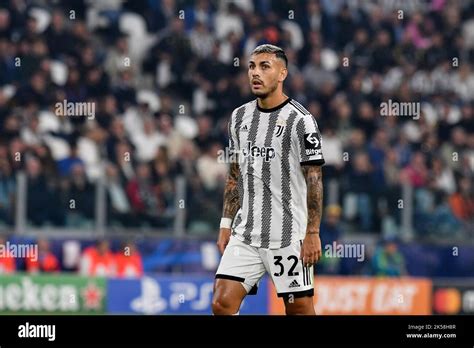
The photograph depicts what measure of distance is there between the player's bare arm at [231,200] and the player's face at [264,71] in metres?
0.61

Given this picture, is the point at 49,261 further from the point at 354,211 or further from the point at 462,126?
the point at 462,126

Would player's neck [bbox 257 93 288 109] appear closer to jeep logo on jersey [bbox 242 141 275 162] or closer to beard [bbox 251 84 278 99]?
beard [bbox 251 84 278 99]

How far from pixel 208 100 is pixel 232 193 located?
9.74 metres

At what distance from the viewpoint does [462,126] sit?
19.3 m

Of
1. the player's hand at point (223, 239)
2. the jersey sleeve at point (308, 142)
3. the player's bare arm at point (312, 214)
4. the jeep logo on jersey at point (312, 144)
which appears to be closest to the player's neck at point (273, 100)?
the jersey sleeve at point (308, 142)

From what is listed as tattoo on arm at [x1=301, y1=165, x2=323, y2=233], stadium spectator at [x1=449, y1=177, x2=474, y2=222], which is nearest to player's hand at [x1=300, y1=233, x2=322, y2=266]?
tattoo on arm at [x1=301, y1=165, x2=323, y2=233]

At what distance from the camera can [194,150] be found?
56.4 ft

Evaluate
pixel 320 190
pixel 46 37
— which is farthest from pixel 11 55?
pixel 320 190

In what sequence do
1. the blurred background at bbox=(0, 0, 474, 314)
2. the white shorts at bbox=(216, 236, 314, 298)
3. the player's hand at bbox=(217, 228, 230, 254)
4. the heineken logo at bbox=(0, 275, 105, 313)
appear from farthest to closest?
the blurred background at bbox=(0, 0, 474, 314) < the heineken logo at bbox=(0, 275, 105, 313) < the player's hand at bbox=(217, 228, 230, 254) < the white shorts at bbox=(216, 236, 314, 298)

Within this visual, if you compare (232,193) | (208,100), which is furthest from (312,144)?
(208,100)

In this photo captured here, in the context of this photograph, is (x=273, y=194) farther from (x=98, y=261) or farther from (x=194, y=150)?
(x=194, y=150)

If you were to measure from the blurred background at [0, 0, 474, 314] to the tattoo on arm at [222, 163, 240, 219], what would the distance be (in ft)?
21.9

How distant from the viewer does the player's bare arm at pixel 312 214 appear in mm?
8648

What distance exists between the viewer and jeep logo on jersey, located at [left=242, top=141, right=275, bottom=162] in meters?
8.88
